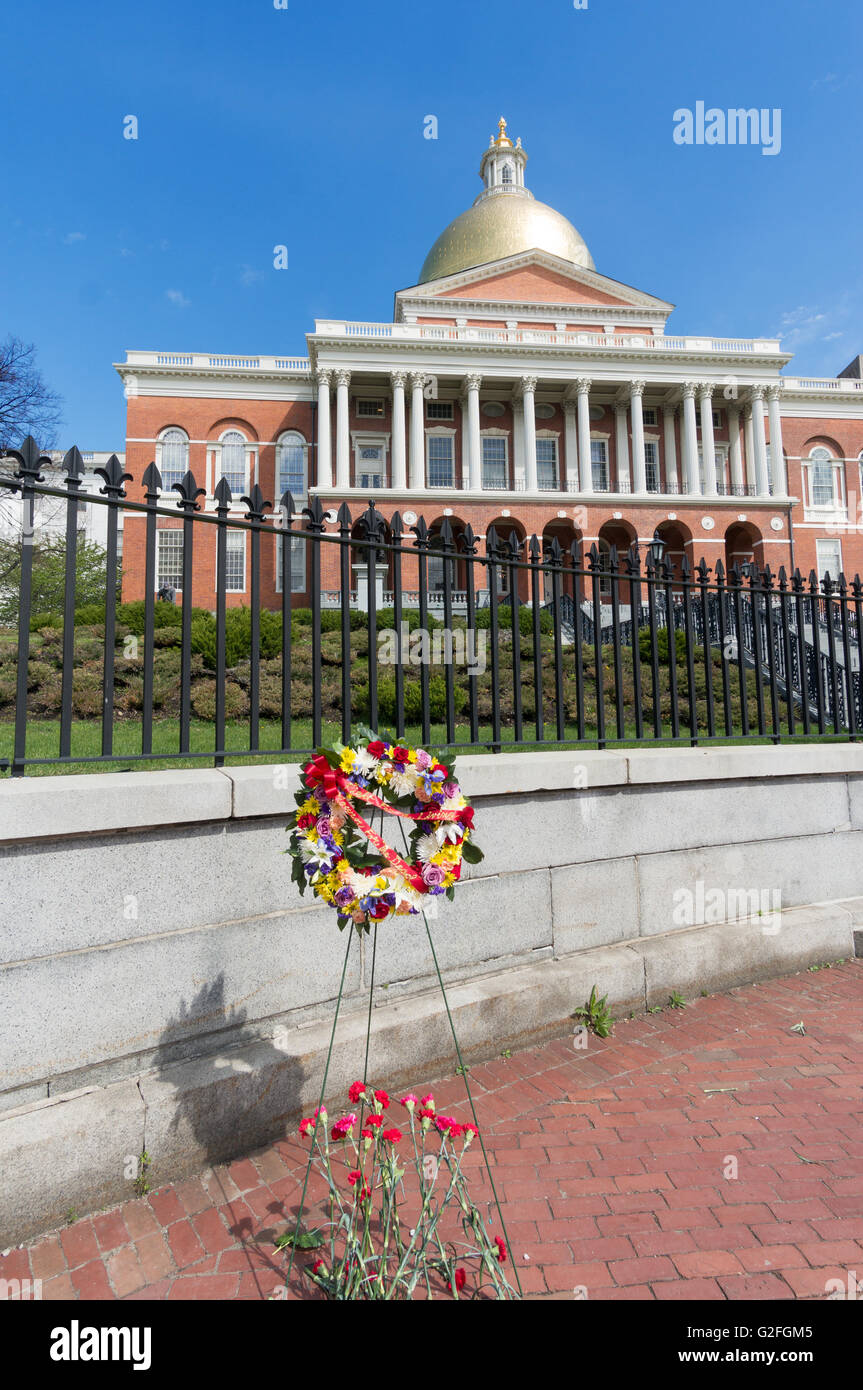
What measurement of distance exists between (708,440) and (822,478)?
1019 cm

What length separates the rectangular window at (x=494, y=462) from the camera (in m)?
42.1

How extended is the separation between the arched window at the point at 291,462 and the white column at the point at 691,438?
72.0ft

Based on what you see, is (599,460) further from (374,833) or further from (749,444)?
(374,833)

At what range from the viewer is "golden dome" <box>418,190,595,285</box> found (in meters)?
47.4

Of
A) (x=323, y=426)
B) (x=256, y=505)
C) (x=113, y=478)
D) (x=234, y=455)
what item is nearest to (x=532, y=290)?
(x=323, y=426)

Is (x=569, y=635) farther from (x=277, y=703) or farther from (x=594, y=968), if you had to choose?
(x=594, y=968)

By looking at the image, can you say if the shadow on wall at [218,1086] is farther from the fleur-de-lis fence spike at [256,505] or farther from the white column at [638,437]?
the white column at [638,437]

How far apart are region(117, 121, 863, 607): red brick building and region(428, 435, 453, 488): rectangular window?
0.10m

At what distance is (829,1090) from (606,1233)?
1.58 meters

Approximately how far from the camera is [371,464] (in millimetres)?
41969

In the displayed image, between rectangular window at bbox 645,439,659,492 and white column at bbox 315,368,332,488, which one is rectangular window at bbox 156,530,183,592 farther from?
rectangular window at bbox 645,439,659,492

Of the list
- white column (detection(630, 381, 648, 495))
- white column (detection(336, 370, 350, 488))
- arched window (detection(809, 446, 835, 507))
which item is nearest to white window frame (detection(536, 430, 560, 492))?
white column (detection(630, 381, 648, 495))

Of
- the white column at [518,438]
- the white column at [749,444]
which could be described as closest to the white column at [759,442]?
the white column at [749,444]

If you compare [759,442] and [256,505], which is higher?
[759,442]
